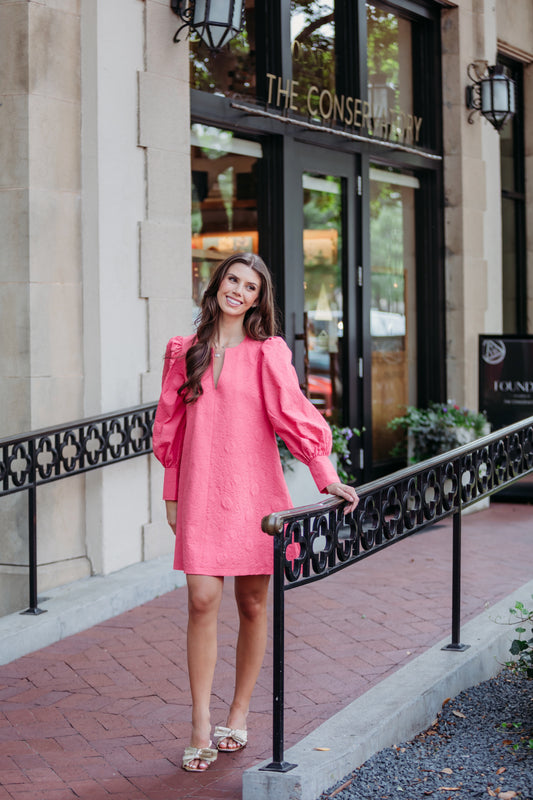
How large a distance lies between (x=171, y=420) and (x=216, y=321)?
38 centimetres

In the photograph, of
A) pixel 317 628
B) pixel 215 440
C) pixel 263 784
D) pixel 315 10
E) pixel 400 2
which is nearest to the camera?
pixel 263 784

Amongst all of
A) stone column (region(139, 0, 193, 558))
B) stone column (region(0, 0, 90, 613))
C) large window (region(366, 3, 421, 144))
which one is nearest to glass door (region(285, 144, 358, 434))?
large window (region(366, 3, 421, 144))

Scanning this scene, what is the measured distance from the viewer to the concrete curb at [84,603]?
4934 mm

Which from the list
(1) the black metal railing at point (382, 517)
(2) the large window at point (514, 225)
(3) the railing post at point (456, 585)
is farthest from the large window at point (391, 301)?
(3) the railing post at point (456, 585)

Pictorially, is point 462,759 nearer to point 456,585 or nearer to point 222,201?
point 456,585

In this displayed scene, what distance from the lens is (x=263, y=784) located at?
318 cm

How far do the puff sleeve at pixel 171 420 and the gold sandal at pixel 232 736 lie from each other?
2.76ft

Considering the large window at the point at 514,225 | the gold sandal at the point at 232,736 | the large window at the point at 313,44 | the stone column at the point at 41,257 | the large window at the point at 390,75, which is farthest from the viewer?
the large window at the point at 514,225

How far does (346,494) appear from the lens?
137 inches

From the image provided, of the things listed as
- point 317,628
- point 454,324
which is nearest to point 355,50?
point 454,324

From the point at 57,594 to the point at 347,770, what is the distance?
8.46 ft

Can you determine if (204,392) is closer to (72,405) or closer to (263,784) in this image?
(263,784)

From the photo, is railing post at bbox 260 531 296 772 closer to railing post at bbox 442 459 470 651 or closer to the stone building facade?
railing post at bbox 442 459 470 651

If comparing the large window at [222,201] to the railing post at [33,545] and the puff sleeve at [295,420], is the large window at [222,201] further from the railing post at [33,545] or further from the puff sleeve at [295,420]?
the puff sleeve at [295,420]
